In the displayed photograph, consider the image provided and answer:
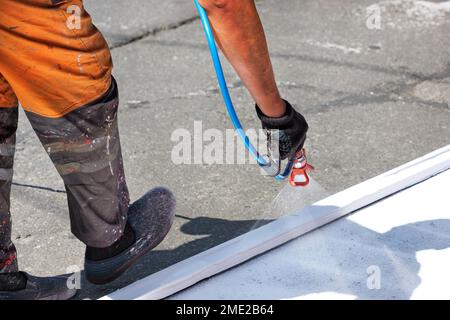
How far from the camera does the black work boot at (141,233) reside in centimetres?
273

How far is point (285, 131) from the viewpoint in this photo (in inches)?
105

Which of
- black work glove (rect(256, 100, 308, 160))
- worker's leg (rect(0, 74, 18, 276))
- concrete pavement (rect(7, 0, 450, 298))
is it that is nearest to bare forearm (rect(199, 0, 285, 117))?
black work glove (rect(256, 100, 308, 160))

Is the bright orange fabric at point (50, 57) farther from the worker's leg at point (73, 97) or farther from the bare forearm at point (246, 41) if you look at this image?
the bare forearm at point (246, 41)

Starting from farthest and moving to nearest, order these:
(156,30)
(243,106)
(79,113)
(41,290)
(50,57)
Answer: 1. (156,30)
2. (243,106)
3. (41,290)
4. (79,113)
5. (50,57)

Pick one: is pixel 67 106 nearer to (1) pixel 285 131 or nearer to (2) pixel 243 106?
(1) pixel 285 131

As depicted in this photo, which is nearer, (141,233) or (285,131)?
(285,131)

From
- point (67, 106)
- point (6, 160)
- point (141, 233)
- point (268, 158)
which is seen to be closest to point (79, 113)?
point (67, 106)

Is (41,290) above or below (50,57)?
below

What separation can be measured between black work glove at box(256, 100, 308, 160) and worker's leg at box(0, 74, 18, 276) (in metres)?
0.77

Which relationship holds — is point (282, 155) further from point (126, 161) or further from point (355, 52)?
point (355, 52)

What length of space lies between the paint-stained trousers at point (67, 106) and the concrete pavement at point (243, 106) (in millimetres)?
451

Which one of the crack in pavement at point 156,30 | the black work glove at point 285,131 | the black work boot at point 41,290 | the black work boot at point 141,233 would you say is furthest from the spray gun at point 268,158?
the crack in pavement at point 156,30

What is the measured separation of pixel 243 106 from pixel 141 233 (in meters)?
1.66

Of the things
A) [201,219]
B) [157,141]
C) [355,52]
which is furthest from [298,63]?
[201,219]
